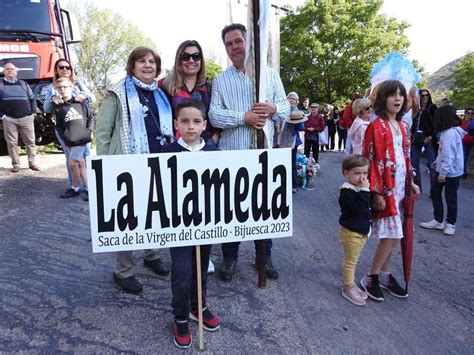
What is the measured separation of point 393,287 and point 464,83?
18.6 meters

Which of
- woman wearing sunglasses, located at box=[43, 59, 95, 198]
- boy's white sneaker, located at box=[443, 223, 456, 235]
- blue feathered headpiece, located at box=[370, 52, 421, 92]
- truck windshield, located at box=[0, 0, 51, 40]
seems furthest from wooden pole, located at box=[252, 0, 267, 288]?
truck windshield, located at box=[0, 0, 51, 40]

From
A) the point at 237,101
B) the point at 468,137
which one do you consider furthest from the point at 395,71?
the point at 468,137

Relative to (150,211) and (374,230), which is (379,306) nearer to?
(374,230)

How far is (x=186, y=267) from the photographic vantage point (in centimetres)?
224

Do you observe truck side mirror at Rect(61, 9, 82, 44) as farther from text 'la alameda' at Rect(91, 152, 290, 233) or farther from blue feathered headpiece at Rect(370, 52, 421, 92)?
text 'la alameda' at Rect(91, 152, 290, 233)

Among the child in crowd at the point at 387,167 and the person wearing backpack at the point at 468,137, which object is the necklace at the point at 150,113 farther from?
the person wearing backpack at the point at 468,137

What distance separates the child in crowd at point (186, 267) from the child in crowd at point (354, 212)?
1.07 m

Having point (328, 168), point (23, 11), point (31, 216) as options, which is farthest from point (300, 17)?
point (31, 216)

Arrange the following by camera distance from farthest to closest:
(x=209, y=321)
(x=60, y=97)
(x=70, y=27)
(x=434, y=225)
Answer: (x=70, y=27) → (x=60, y=97) → (x=434, y=225) → (x=209, y=321)

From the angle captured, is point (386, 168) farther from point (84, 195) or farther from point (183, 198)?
point (84, 195)

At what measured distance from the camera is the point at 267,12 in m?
2.63

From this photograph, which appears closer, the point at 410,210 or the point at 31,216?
the point at 410,210

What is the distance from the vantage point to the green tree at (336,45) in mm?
28125

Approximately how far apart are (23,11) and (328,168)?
7653 mm
